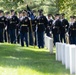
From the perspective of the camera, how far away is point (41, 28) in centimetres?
2480

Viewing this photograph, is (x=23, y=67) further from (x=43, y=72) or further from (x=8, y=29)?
(x=8, y=29)

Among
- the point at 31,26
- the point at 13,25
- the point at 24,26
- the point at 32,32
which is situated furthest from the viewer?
the point at 13,25

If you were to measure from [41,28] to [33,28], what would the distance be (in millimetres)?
1210

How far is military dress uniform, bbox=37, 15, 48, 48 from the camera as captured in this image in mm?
24561

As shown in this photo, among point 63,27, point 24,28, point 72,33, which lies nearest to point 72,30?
point 72,33

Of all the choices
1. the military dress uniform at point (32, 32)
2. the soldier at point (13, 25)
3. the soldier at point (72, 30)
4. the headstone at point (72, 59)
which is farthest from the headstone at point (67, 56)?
the soldier at point (13, 25)

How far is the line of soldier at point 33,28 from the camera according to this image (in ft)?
80.7

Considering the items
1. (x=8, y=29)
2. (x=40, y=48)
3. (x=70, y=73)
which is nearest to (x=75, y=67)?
(x=70, y=73)

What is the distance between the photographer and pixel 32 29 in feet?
84.4

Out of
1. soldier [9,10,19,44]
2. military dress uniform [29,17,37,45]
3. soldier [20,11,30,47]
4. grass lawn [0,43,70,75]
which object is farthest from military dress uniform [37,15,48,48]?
grass lawn [0,43,70,75]

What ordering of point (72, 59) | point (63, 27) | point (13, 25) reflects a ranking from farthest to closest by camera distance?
point (13, 25) → point (63, 27) → point (72, 59)

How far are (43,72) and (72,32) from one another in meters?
12.5

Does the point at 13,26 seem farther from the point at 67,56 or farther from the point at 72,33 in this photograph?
the point at 67,56

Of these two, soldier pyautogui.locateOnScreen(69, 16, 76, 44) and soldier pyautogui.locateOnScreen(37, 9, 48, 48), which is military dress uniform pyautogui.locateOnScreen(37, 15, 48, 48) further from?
soldier pyautogui.locateOnScreen(69, 16, 76, 44)
